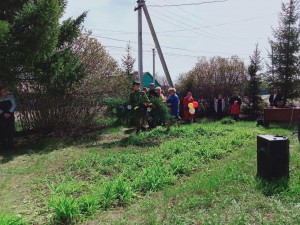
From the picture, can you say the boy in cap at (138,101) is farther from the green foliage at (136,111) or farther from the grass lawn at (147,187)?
the grass lawn at (147,187)

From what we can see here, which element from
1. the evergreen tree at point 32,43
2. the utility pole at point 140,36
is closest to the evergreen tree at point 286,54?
the utility pole at point 140,36

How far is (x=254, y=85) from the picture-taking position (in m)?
19.5

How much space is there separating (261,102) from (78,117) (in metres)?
10.4

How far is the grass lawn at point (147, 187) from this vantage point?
4.34m

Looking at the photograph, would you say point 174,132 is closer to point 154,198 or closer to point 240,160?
point 240,160

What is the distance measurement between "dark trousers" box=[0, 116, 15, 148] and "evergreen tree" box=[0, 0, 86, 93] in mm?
1102

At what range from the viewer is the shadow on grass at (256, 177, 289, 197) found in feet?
15.8

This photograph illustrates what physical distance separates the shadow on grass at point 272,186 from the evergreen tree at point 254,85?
1453cm

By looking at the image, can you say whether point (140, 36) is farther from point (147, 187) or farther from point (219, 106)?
point (147, 187)

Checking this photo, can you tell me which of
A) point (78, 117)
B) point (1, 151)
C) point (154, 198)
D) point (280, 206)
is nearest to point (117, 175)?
point (154, 198)

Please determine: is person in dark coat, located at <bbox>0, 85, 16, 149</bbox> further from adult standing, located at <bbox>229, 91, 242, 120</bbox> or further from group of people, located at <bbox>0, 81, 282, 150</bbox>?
adult standing, located at <bbox>229, 91, 242, 120</bbox>

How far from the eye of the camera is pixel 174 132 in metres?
11.2

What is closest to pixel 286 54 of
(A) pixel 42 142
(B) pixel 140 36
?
(B) pixel 140 36

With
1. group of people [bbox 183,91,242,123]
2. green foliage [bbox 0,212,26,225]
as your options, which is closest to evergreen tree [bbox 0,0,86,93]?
green foliage [bbox 0,212,26,225]
